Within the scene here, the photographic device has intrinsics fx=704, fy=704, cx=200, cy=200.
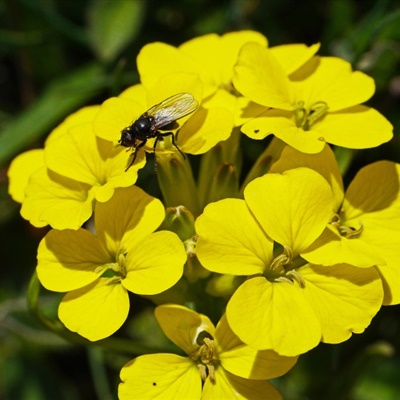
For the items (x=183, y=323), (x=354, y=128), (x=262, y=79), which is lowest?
(x=183, y=323)

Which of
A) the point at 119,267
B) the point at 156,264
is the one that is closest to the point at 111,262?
the point at 119,267

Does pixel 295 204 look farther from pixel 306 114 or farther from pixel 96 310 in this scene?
pixel 96 310

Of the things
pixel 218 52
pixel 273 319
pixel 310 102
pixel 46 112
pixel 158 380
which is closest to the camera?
pixel 273 319

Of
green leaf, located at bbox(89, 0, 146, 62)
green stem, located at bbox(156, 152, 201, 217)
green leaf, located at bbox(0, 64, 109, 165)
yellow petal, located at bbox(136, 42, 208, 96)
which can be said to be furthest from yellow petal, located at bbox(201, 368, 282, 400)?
green leaf, located at bbox(89, 0, 146, 62)

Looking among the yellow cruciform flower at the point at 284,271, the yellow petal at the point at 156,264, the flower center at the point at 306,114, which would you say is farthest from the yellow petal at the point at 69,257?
the flower center at the point at 306,114

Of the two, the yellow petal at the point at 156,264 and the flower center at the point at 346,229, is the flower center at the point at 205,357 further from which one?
the flower center at the point at 346,229

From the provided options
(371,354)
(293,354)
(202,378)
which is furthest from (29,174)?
(371,354)

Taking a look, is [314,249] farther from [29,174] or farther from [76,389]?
[76,389]
